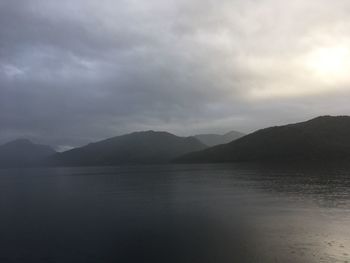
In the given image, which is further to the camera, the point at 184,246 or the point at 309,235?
the point at 309,235

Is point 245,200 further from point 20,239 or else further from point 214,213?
point 20,239

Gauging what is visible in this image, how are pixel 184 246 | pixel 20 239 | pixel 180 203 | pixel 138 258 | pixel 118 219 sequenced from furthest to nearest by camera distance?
pixel 180 203
pixel 118 219
pixel 20 239
pixel 184 246
pixel 138 258

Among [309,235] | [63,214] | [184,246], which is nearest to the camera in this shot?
[184,246]

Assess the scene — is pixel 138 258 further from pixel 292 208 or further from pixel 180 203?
pixel 180 203

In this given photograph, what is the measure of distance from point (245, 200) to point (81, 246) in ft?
198

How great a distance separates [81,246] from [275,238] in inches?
1053

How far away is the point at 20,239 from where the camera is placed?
6053 cm

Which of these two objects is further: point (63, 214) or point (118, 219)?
point (63, 214)

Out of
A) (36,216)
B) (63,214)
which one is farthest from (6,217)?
(63,214)

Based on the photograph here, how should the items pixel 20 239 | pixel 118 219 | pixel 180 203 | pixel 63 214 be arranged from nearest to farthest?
pixel 20 239 → pixel 118 219 → pixel 63 214 → pixel 180 203

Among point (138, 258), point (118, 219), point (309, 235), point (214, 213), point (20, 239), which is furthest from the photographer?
point (214, 213)

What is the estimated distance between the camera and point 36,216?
86.1 m

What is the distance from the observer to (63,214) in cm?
8794

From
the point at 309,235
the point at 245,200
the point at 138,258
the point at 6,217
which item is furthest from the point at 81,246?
the point at 245,200
